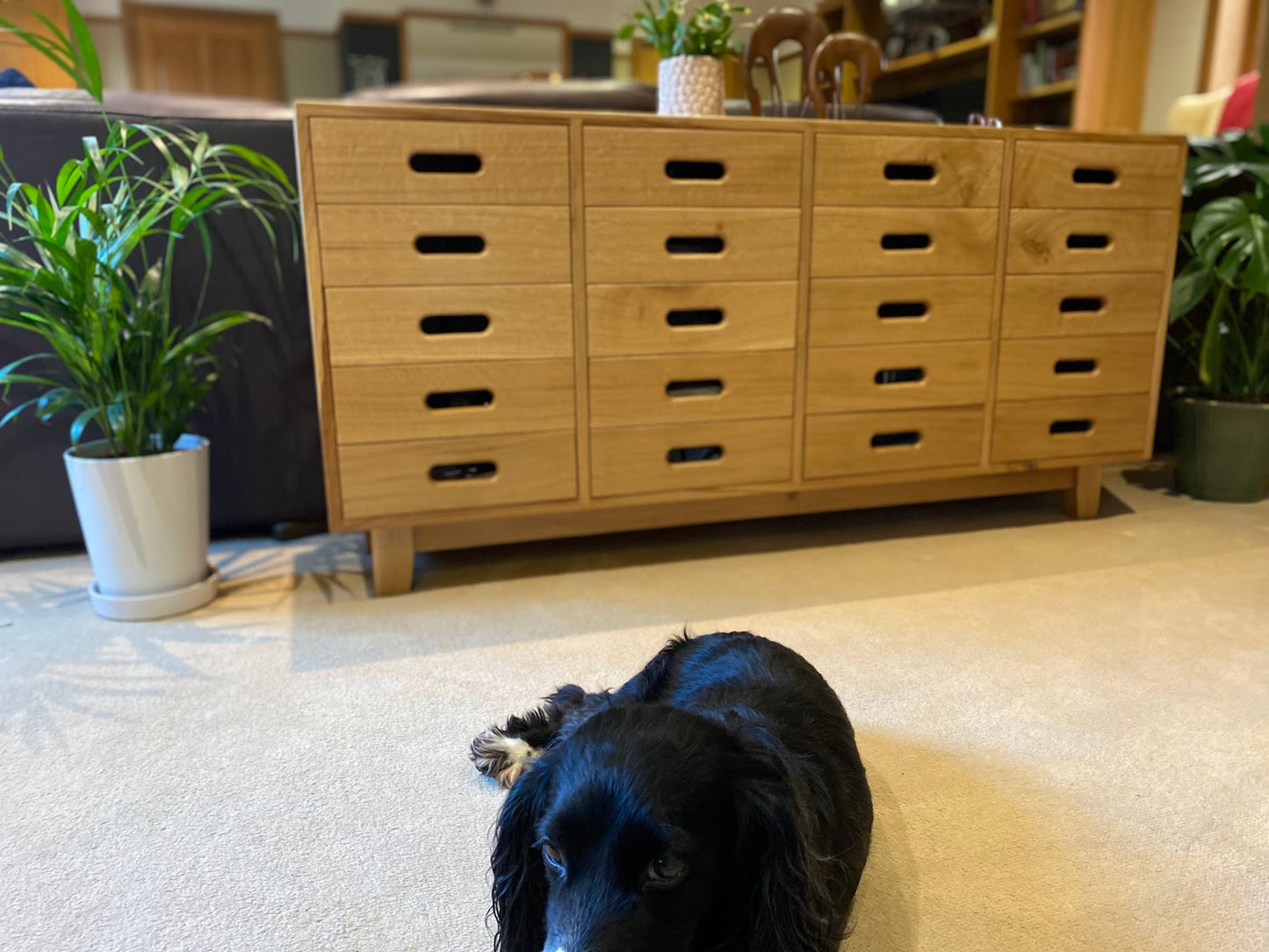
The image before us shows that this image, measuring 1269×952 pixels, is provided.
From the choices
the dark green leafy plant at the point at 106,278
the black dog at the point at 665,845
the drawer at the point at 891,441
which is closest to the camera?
the black dog at the point at 665,845

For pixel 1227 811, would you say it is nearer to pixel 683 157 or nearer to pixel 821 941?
pixel 821 941

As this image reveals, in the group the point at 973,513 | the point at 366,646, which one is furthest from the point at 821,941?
the point at 973,513

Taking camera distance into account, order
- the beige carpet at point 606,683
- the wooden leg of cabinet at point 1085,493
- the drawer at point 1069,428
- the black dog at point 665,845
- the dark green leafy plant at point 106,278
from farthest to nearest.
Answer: the wooden leg of cabinet at point 1085,493, the drawer at point 1069,428, the dark green leafy plant at point 106,278, the beige carpet at point 606,683, the black dog at point 665,845

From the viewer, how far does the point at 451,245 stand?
5.36 ft

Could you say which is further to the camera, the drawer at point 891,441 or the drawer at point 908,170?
the drawer at point 891,441

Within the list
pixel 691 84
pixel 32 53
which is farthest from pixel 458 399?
pixel 32 53

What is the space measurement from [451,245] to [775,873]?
133cm

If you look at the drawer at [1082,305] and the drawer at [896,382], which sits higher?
the drawer at [1082,305]

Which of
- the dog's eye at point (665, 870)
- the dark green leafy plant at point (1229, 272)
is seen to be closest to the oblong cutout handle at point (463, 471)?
the dog's eye at point (665, 870)

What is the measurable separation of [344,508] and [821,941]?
1184mm

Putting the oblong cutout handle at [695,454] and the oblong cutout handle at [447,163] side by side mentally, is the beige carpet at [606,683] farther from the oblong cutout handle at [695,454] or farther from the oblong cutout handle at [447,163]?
the oblong cutout handle at [447,163]

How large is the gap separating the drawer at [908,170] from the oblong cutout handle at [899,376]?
348 mm

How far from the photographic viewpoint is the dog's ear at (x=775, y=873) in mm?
592

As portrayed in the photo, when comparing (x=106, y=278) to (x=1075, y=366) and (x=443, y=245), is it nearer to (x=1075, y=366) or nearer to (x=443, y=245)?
(x=443, y=245)
